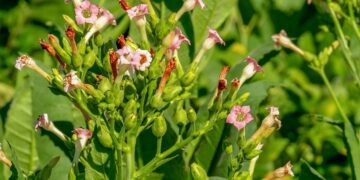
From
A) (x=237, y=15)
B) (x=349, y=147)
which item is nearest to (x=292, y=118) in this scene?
(x=237, y=15)

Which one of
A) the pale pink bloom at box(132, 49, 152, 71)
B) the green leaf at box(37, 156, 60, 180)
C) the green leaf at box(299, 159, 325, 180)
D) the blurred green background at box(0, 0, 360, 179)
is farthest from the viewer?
the blurred green background at box(0, 0, 360, 179)

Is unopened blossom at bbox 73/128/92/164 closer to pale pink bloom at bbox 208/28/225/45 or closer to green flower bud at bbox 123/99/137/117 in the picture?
green flower bud at bbox 123/99/137/117

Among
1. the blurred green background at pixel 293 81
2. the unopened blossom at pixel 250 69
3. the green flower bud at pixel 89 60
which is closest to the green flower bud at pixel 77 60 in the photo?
the green flower bud at pixel 89 60

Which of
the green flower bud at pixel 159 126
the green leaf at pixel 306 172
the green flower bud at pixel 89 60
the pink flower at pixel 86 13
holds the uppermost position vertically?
the pink flower at pixel 86 13

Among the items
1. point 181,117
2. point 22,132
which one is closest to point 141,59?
point 181,117

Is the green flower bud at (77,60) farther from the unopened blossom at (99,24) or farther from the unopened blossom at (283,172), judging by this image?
the unopened blossom at (283,172)

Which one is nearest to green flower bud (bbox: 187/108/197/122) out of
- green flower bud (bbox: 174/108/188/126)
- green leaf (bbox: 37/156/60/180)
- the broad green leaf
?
green flower bud (bbox: 174/108/188/126)
